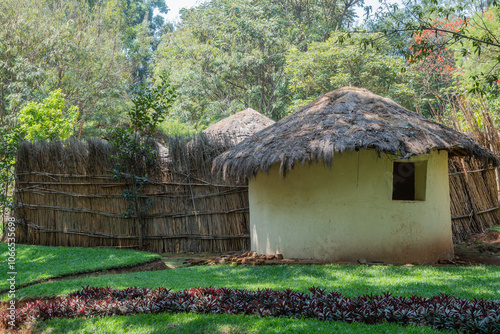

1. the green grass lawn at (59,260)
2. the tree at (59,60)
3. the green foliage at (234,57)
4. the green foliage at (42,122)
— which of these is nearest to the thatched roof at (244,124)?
the green grass lawn at (59,260)

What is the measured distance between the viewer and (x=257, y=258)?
7.48 metres

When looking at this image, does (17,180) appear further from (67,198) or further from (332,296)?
(332,296)

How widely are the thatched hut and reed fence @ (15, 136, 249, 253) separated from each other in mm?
1764

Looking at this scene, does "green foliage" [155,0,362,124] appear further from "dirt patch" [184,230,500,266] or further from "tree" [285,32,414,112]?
"dirt patch" [184,230,500,266]

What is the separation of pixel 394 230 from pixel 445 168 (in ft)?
5.66

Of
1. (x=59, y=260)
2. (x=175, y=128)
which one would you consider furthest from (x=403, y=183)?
(x=175, y=128)

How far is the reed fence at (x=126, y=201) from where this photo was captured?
30.7 ft

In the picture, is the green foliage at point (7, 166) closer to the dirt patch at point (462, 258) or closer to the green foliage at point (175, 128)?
the dirt patch at point (462, 258)

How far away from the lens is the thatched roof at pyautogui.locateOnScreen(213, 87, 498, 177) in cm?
645

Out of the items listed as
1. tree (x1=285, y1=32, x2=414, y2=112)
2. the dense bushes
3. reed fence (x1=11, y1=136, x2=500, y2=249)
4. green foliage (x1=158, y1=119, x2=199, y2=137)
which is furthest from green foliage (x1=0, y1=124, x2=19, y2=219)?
tree (x1=285, y1=32, x2=414, y2=112)

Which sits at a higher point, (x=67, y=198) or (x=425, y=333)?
(x=67, y=198)

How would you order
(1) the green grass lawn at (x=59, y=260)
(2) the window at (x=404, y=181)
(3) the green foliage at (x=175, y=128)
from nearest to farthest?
(1) the green grass lawn at (x=59, y=260)
(2) the window at (x=404, y=181)
(3) the green foliage at (x=175, y=128)

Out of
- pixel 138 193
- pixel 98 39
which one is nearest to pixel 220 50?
pixel 98 39

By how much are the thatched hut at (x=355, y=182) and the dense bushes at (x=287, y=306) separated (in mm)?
2649
